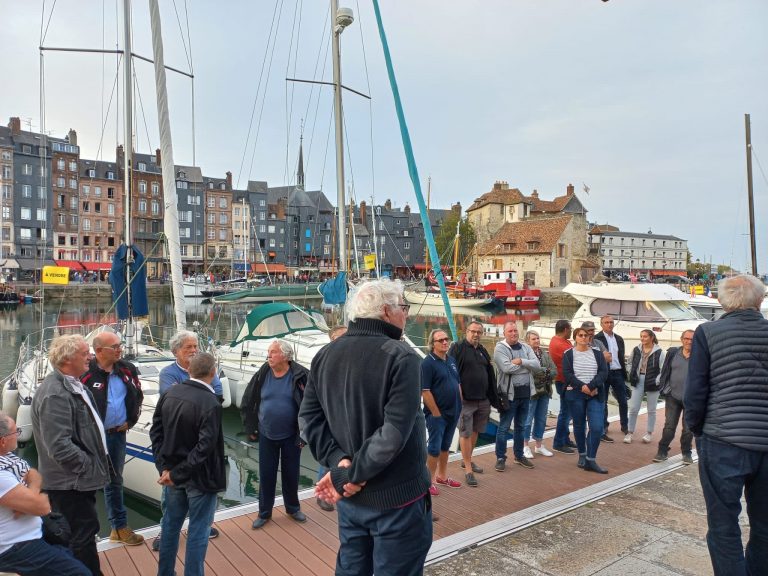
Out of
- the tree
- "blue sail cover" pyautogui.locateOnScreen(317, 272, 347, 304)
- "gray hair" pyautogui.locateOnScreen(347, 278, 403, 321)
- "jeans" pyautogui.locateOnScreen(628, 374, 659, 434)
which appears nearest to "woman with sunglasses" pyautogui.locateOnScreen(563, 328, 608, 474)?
"jeans" pyautogui.locateOnScreen(628, 374, 659, 434)

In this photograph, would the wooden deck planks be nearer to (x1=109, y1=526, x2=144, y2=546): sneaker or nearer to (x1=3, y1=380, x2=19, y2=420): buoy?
(x1=109, y1=526, x2=144, y2=546): sneaker

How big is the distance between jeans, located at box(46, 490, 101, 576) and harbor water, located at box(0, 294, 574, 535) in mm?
3894

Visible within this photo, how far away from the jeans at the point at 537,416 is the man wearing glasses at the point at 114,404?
15.7 ft

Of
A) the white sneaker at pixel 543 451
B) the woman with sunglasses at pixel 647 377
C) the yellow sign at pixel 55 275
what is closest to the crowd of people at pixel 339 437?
the white sneaker at pixel 543 451

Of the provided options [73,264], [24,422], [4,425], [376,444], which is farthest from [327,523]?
[73,264]

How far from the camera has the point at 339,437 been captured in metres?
2.52

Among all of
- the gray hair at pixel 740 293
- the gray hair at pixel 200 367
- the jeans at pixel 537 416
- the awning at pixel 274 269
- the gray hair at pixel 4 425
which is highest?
the awning at pixel 274 269

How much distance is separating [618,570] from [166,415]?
11.4ft

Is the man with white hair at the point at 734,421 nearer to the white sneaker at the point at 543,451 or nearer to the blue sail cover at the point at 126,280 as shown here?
the white sneaker at the point at 543,451

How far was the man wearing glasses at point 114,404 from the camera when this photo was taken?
4.33 meters

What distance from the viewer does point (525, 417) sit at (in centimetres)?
645

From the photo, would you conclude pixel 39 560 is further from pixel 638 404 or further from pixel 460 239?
pixel 460 239

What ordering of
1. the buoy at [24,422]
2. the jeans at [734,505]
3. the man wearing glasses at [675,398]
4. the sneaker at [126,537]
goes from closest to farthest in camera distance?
1. the jeans at [734,505]
2. the sneaker at [126,537]
3. the man wearing glasses at [675,398]
4. the buoy at [24,422]

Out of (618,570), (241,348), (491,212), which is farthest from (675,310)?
(491,212)
